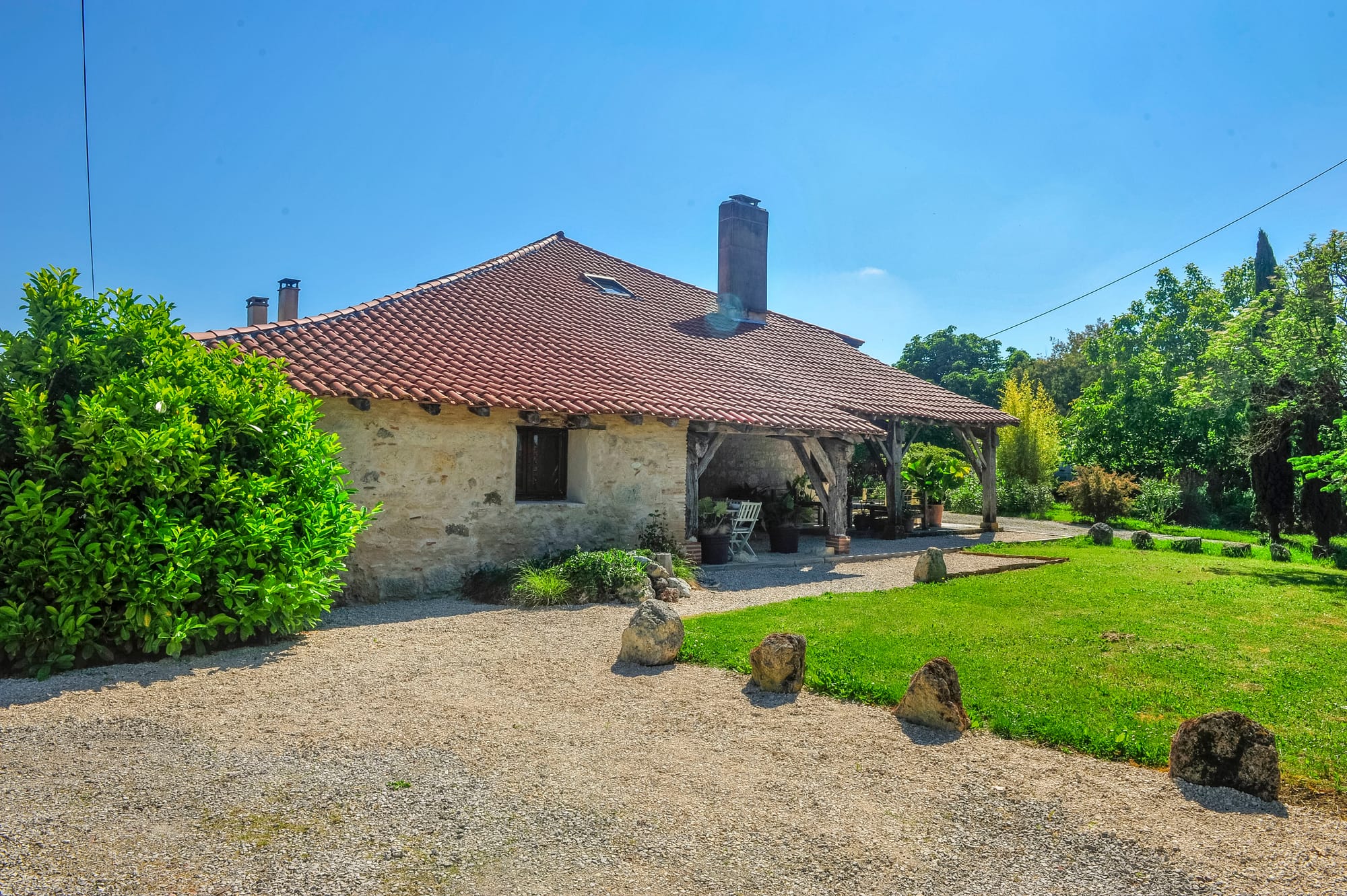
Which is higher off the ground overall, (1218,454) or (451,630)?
(1218,454)

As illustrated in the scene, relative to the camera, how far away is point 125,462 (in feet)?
19.2

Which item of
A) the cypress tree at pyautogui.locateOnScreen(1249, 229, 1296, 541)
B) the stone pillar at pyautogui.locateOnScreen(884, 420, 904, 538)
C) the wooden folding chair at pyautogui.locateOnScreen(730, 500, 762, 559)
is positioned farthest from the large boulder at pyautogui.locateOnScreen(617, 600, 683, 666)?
Result: the cypress tree at pyautogui.locateOnScreen(1249, 229, 1296, 541)

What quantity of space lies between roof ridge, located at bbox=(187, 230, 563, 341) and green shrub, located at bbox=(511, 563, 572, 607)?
4414 millimetres

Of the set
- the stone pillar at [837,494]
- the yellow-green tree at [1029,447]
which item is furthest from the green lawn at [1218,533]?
the stone pillar at [837,494]

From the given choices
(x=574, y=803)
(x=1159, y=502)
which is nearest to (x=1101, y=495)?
(x=1159, y=502)

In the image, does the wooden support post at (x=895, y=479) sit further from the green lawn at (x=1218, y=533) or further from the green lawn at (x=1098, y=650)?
the green lawn at (x=1218, y=533)

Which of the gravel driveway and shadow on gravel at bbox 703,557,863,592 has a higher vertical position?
shadow on gravel at bbox 703,557,863,592

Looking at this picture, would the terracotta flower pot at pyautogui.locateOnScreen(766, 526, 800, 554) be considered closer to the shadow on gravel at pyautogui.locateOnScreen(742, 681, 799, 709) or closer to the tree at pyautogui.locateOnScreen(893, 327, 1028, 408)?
the shadow on gravel at pyautogui.locateOnScreen(742, 681, 799, 709)

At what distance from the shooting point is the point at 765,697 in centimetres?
518

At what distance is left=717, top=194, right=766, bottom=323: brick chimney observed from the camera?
57.3 feet

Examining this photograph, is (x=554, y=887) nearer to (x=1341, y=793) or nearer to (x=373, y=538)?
(x=1341, y=793)

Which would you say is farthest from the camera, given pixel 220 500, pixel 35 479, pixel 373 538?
pixel 373 538

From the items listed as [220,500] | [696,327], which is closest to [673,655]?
[220,500]

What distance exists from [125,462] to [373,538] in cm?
321
